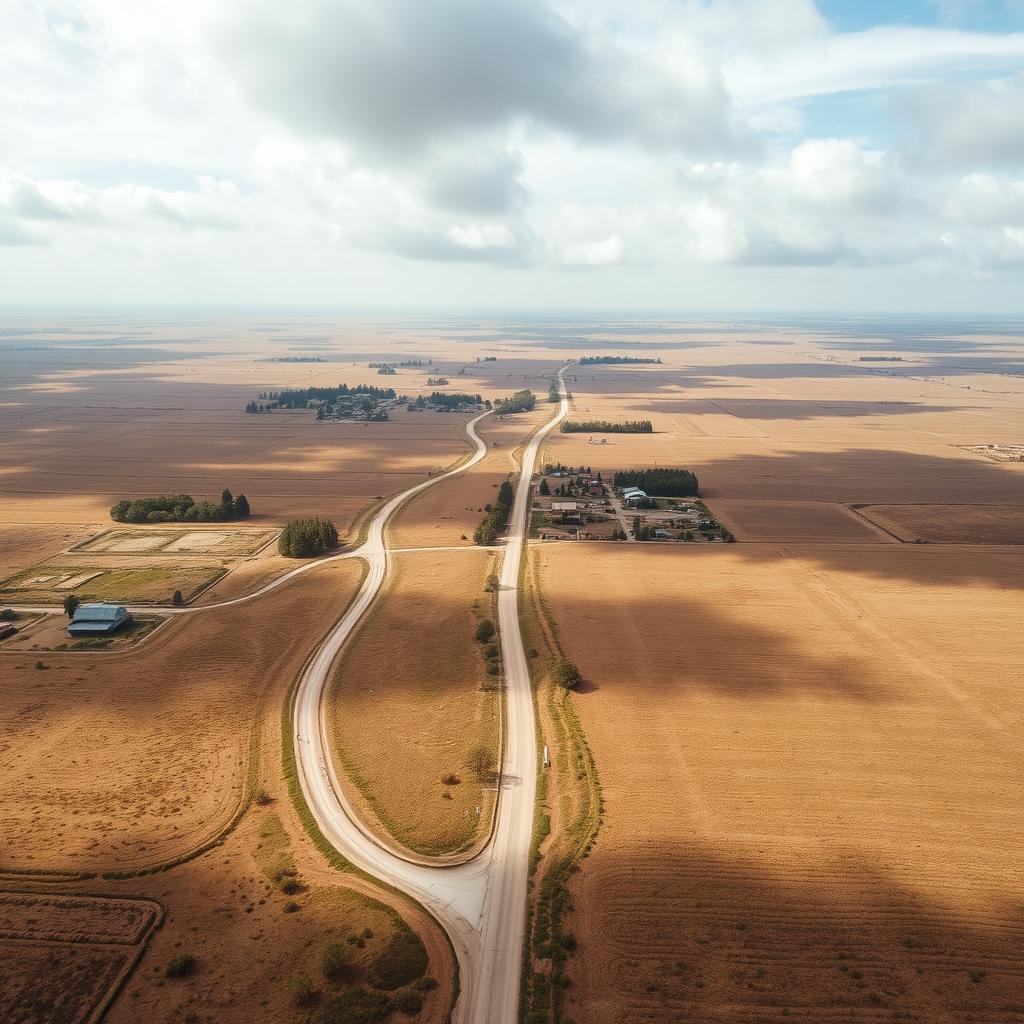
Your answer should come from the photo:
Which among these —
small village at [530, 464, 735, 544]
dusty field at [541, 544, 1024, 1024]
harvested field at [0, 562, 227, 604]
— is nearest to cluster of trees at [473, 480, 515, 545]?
small village at [530, 464, 735, 544]

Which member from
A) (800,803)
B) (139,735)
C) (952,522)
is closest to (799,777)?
(800,803)

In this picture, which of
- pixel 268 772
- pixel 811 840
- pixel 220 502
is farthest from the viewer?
pixel 220 502

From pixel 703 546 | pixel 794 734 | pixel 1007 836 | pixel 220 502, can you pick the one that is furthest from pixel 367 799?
pixel 220 502

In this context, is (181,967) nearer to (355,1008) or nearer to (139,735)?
(355,1008)

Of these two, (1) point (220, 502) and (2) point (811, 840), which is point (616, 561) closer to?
(2) point (811, 840)

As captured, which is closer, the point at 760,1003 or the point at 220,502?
the point at 760,1003

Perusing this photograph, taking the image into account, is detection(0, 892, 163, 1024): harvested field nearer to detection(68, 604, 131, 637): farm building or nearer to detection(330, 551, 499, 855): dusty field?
detection(330, 551, 499, 855): dusty field
